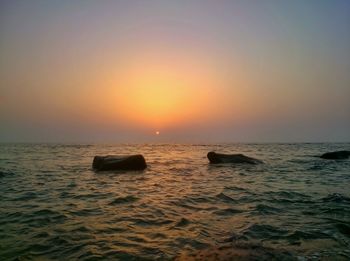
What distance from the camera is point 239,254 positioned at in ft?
18.2

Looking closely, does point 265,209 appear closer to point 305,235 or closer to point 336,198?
point 305,235

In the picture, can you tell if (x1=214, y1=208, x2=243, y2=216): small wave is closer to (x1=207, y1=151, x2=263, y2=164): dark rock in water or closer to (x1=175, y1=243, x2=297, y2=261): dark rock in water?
(x1=175, y1=243, x2=297, y2=261): dark rock in water

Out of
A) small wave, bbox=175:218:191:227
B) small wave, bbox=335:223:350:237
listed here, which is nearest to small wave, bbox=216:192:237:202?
small wave, bbox=175:218:191:227

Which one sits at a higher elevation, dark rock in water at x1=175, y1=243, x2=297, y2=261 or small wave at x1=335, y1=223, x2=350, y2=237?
dark rock in water at x1=175, y1=243, x2=297, y2=261

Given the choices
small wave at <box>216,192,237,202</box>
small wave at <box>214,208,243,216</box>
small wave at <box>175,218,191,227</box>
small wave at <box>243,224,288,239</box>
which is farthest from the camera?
small wave at <box>216,192,237,202</box>

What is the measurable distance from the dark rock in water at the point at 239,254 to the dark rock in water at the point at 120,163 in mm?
17717

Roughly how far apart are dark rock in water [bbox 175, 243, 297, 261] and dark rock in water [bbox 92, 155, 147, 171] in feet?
58.1

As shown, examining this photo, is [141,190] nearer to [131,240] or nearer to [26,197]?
[26,197]

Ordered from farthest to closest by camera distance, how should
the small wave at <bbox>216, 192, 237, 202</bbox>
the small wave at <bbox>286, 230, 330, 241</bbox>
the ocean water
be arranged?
the small wave at <bbox>216, 192, 237, 202</bbox>
the small wave at <bbox>286, 230, 330, 241</bbox>
the ocean water

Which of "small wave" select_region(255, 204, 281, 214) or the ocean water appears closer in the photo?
the ocean water

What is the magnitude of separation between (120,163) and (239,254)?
18462 mm

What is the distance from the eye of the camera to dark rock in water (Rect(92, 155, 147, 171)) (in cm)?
2316

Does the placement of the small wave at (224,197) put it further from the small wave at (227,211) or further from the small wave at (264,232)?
the small wave at (264,232)

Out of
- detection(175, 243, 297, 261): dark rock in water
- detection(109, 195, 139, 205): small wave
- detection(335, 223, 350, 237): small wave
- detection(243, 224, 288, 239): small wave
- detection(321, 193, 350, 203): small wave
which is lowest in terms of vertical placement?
detection(109, 195, 139, 205): small wave
